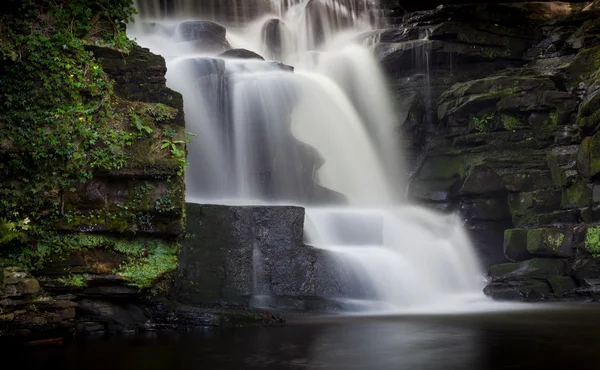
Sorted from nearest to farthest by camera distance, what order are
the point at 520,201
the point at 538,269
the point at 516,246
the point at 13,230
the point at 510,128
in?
the point at 13,230 → the point at 538,269 → the point at 516,246 → the point at 520,201 → the point at 510,128

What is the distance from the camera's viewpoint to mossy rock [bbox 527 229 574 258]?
45.5 ft

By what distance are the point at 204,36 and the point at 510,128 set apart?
514 inches

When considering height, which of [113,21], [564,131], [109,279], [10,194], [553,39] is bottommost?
Result: [109,279]

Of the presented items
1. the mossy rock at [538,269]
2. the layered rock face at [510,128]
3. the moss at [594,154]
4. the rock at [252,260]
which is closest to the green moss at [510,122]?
the layered rock face at [510,128]

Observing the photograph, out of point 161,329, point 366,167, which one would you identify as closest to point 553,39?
point 366,167

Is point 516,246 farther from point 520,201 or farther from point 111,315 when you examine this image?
point 111,315

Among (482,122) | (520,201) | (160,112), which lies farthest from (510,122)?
(160,112)

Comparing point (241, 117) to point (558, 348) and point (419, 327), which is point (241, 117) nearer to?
point (419, 327)

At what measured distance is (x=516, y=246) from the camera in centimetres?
1473

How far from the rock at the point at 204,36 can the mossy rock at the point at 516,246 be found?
14242 mm

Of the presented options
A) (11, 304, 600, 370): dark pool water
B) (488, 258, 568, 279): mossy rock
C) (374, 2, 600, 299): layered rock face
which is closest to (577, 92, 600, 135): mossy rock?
(374, 2, 600, 299): layered rock face

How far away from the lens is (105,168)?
9.97 meters

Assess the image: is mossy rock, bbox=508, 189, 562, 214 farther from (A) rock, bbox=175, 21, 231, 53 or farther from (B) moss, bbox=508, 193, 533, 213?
(A) rock, bbox=175, 21, 231, 53

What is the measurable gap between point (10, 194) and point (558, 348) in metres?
8.41
